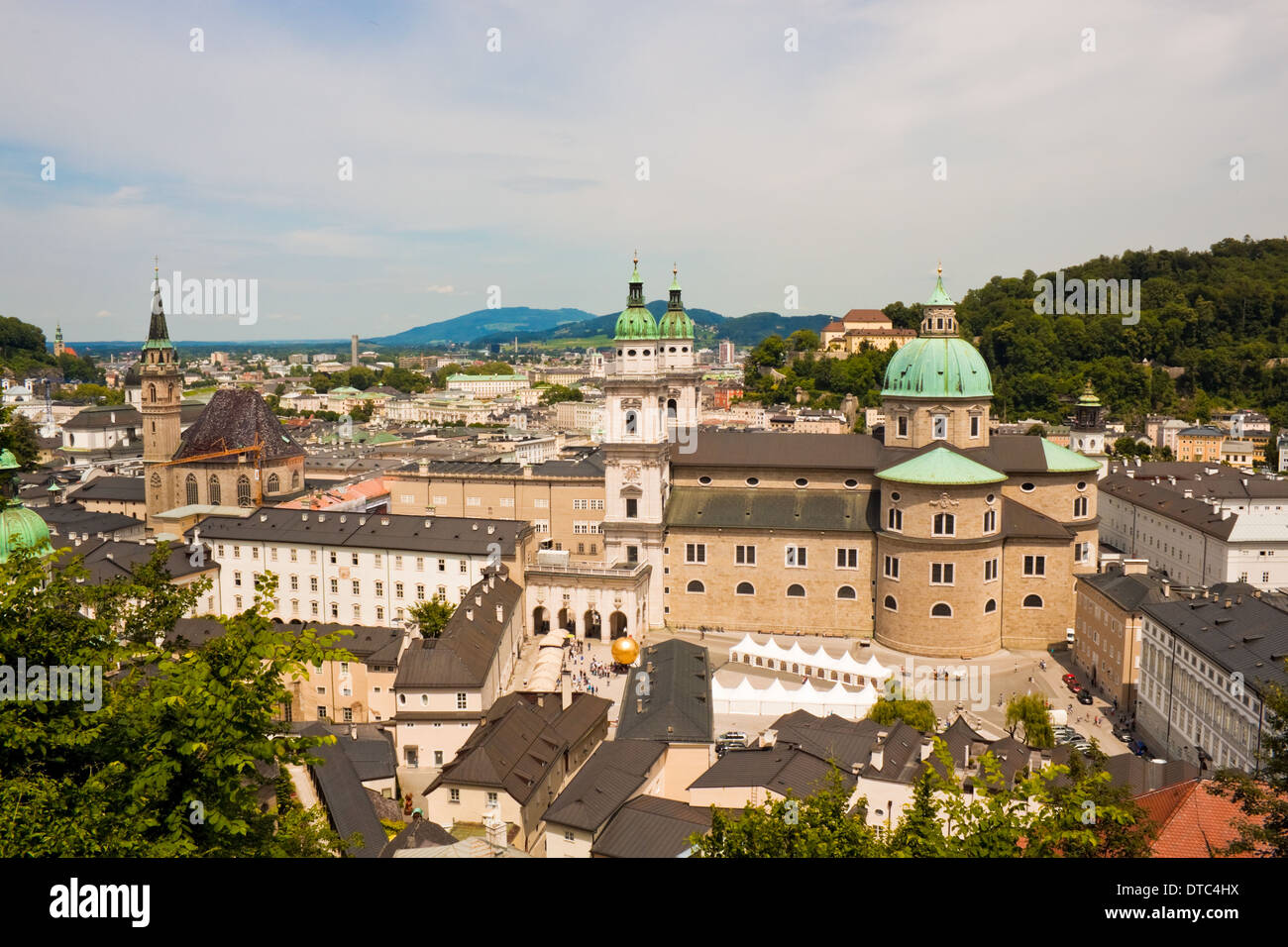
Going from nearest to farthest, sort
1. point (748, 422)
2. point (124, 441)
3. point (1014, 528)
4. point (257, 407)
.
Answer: point (1014, 528), point (257, 407), point (124, 441), point (748, 422)

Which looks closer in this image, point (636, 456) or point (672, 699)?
point (672, 699)

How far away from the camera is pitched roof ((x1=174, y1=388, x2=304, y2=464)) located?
255ft

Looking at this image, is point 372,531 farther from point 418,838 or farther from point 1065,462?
point 1065,462

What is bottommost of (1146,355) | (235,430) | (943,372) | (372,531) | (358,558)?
(358,558)

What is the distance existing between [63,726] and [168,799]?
5.64 ft

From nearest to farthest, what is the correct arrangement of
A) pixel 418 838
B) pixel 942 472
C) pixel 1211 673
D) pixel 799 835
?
1. pixel 799 835
2. pixel 418 838
3. pixel 1211 673
4. pixel 942 472

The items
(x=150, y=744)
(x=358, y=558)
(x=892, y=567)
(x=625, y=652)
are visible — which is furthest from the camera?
(x=358, y=558)

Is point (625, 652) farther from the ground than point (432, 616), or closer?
closer

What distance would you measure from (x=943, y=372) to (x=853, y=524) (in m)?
10.7

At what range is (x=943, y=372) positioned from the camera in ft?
191

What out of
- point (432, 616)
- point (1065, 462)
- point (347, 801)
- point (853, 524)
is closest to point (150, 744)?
point (347, 801)

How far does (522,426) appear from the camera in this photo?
161 metres
